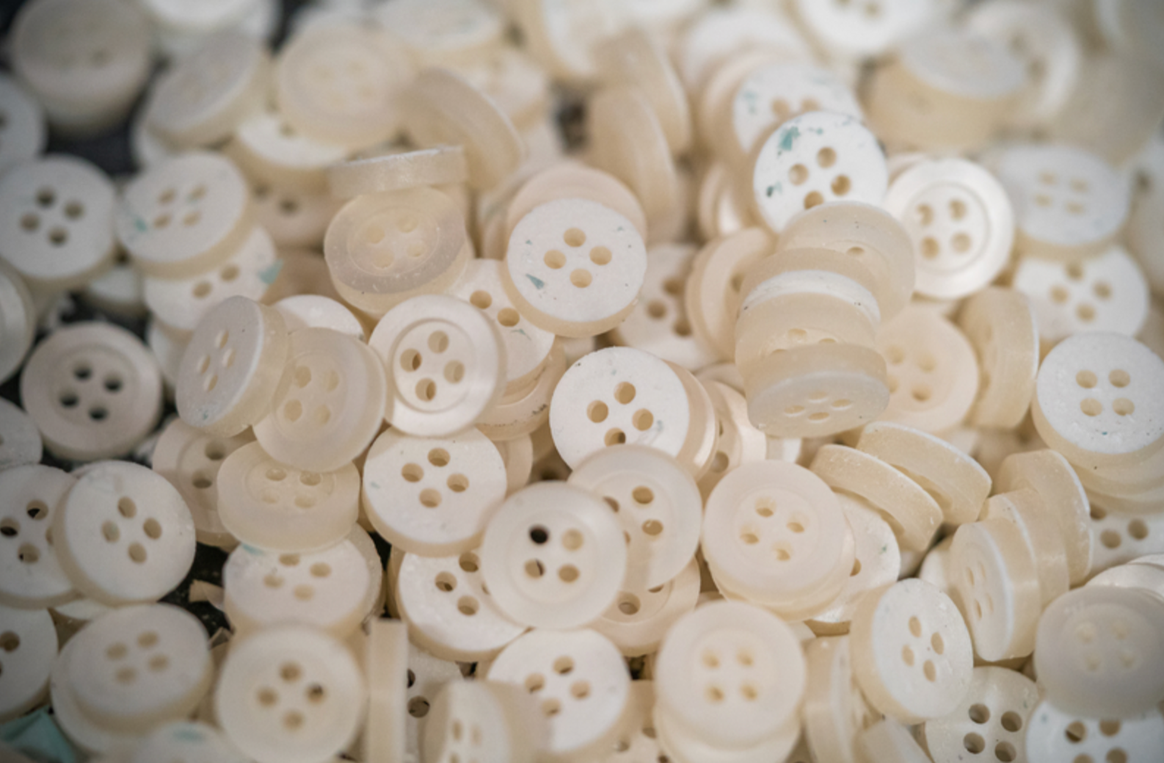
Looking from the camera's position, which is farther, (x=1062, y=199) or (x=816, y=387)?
(x=1062, y=199)

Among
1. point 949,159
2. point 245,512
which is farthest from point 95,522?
point 949,159

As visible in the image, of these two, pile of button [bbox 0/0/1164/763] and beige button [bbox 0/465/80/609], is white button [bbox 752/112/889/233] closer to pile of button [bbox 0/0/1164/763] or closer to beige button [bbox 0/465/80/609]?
pile of button [bbox 0/0/1164/763]

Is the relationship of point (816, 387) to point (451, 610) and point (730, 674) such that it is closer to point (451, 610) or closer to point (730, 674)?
point (730, 674)

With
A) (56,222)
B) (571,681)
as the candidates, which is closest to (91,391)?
(56,222)

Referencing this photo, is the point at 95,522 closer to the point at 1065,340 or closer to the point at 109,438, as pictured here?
the point at 109,438

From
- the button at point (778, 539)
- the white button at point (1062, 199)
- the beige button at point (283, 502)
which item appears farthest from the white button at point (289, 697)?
the white button at point (1062, 199)

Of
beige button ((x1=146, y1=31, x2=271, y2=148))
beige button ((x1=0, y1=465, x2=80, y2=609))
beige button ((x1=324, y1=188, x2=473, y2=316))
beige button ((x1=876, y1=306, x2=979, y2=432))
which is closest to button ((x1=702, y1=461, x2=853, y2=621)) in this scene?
beige button ((x1=876, y1=306, x2=979, y2=432))

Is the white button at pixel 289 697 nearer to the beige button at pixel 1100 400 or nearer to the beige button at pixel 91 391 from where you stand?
the beige button at pixel 91 391
